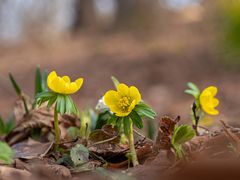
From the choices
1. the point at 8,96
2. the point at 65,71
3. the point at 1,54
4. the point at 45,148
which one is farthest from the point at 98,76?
the point at 45,148

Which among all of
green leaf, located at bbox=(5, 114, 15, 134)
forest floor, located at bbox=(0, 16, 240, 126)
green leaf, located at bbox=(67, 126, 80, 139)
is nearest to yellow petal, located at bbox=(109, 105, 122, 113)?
green leaf, located at bbox=(67, 126, 80, 139)

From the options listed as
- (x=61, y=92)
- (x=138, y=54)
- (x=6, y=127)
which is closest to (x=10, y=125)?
(x=6, y=127)

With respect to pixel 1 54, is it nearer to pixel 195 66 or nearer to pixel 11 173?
pixel 195 66

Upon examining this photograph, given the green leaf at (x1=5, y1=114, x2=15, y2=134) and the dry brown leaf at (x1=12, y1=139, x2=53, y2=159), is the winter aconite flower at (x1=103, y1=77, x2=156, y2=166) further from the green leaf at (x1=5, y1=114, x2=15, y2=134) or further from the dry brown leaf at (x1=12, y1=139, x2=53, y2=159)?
the green leaf at (x1=5, y1=114, x2=15, y2=134)

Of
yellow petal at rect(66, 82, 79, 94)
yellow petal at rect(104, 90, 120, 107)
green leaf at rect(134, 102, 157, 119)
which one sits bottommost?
green leaf at rect(134, 102, 157, 119)

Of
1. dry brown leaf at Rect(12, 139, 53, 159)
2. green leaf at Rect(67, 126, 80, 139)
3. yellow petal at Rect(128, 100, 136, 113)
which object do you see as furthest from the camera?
green leaf at Rect(67, 126, 80, 139)
